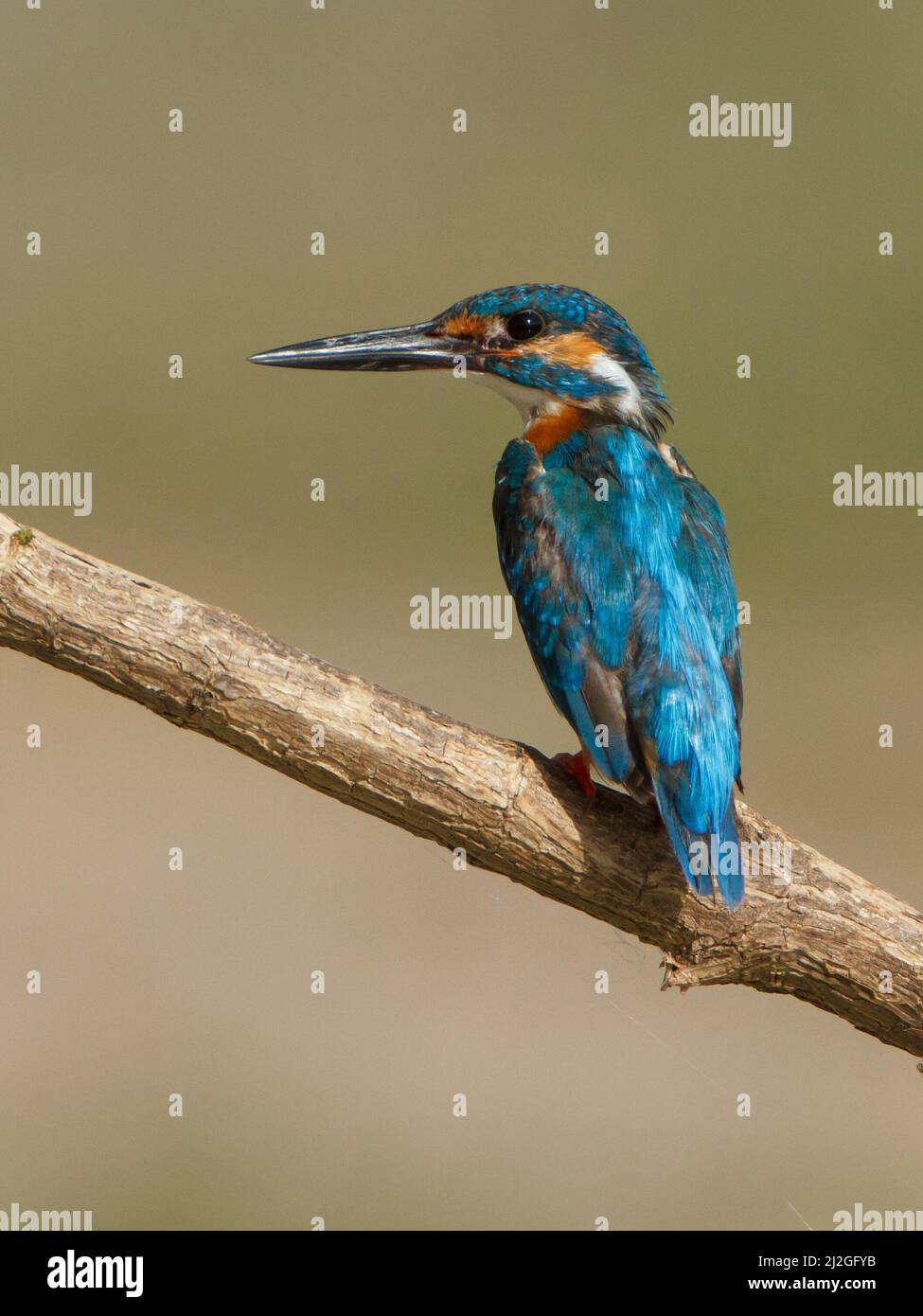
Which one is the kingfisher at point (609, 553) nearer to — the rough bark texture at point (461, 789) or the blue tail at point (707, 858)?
the blue tail at point (707, 858)

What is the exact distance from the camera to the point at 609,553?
2539 millimetres

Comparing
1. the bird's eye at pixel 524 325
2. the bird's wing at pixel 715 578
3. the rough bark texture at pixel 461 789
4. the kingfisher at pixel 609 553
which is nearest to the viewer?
the rough bark texture at pixel 461 789

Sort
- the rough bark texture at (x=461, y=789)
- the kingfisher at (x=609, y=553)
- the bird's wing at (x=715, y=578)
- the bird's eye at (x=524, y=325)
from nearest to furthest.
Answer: the rough bark texture at (x=461, y=789) → the kingfisher at (x=609, y=553) → the bird's wing at (x=715, y=578) → the bird's eye at (x=524, y=325)

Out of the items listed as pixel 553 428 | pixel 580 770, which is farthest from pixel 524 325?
pixel 580 770

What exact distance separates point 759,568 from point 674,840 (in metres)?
7.56

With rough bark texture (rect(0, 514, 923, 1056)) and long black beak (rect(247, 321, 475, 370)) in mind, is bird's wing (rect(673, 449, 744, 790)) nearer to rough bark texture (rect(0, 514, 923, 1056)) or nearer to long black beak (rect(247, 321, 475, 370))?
rough bark texture (rect(0, 514, 923, 1056))

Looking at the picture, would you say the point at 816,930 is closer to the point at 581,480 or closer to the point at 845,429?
the point at 581,480

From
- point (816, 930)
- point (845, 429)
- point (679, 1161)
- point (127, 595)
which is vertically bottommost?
point (679, 1161)

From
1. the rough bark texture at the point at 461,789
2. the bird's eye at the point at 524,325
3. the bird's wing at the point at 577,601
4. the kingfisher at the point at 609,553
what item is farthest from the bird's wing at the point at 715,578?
the bird's eye at the point at 524,325

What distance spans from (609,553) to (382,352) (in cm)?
72

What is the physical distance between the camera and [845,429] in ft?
30.2

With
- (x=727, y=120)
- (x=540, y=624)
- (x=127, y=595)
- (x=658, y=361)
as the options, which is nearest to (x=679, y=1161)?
(x=540, y=624)

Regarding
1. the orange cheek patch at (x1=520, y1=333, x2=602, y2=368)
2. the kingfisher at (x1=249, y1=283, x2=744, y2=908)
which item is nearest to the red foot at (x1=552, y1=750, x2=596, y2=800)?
the kingfisher at (x1=249, y1=283, x2=744, y2=908)

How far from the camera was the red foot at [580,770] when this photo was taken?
2422mm
